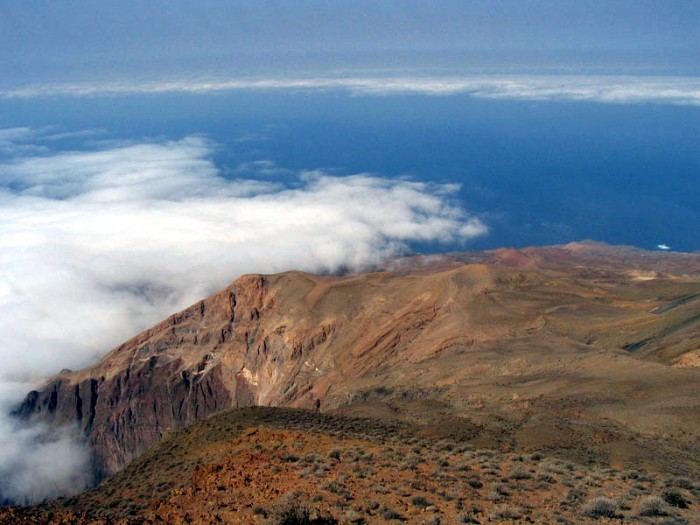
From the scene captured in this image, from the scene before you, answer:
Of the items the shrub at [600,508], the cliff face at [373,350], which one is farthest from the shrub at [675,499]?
the cliff face at [373,350]

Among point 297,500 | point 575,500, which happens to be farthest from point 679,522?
point 297,500

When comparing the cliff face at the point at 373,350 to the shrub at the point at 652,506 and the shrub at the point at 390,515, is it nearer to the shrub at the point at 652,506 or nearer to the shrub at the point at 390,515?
the shrub at the point at 652,506

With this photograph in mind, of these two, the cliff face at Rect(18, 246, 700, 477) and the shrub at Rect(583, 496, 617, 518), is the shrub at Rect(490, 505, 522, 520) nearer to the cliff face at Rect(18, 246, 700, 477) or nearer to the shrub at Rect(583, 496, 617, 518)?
the shrub at Rect(583, 496, 617, 518)

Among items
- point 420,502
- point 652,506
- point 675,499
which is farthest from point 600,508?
point 420,502

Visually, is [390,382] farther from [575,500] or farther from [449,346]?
[575,500]

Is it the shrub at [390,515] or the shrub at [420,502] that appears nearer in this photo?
the shrub at [390,515]

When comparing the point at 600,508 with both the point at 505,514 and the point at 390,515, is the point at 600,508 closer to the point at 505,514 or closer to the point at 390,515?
the point at 505,514
